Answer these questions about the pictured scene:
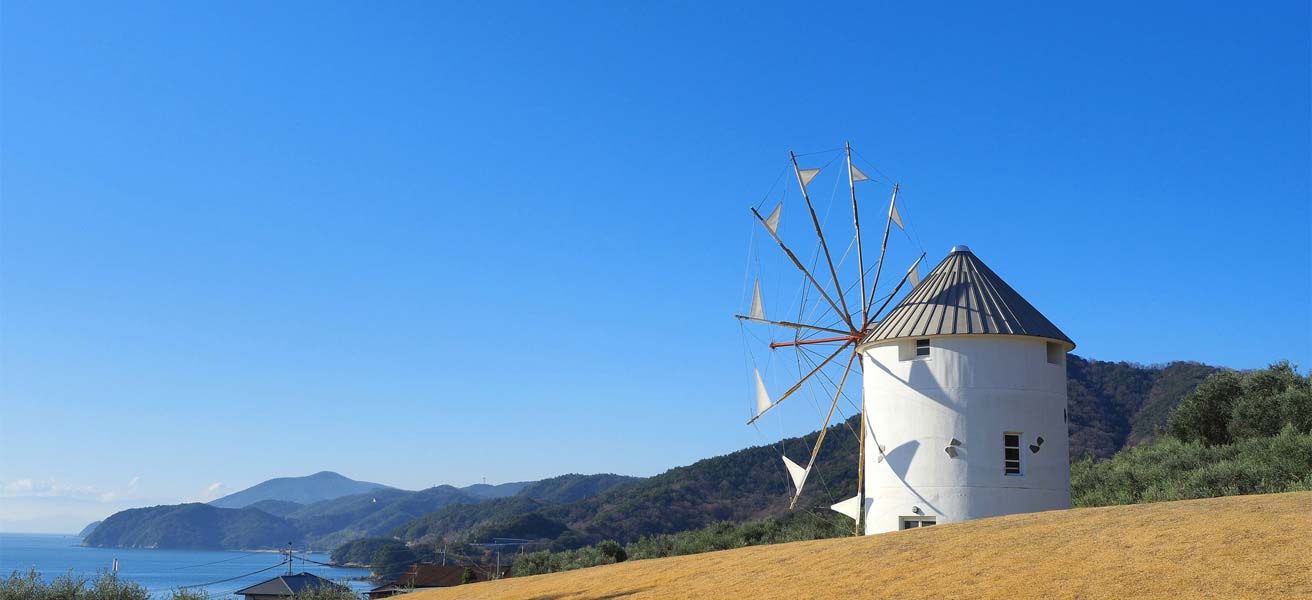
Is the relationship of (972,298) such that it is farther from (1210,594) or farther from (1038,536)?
(1210,594)

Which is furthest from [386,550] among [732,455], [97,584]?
[97,584]

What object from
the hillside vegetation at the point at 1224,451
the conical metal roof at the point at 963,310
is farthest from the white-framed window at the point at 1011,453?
the hillside vegetation at the point at 1224,451

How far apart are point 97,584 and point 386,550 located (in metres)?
104

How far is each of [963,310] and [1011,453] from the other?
3.10 m

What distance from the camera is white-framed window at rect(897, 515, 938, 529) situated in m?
21.8

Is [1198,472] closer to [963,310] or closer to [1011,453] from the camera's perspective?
[1011,453]

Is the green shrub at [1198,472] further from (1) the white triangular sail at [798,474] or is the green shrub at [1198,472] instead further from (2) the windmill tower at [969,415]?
(1) the white triangular sail at [798,474]

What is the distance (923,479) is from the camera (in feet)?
71.8

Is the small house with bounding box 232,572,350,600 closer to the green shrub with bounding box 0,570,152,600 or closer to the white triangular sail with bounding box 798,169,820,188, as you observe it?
the green shrub with bounding box 0,570,152,600

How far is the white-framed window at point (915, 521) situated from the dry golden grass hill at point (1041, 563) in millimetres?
3750

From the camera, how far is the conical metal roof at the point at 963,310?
2205 centimetres

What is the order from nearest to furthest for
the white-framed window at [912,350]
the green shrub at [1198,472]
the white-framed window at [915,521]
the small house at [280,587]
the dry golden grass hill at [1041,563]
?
1. the dry golden grass hill at [1041,563]
2. the white-framed window at [915,521]
3. the white-framed window at [912,350]
4. the green shrub at [1198,472]
5. the small house at [280,587]

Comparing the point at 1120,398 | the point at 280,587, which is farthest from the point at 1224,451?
the point at 1120,398

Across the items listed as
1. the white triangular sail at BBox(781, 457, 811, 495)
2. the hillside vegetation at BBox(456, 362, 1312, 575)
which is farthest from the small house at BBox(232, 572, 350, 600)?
the white triangular sail at BBox(781, 457, 811, 495)
